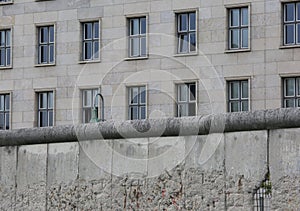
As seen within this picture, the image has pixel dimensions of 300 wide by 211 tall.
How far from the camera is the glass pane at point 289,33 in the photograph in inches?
1779

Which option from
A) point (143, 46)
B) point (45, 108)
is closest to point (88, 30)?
point (143, 46)

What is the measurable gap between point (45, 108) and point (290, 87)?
37.7 feet

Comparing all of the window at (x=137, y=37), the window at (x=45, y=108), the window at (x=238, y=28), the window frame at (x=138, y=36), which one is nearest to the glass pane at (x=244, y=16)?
the window at (x=238, y=28)

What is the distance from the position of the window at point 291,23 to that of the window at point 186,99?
4405 millimetres

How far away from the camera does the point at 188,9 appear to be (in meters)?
47.2

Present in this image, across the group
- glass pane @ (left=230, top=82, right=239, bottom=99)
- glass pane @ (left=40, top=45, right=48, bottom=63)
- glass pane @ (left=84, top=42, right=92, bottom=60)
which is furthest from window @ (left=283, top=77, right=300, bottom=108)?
glass pane @ (left=40, top=45, right=48, bottom=63)

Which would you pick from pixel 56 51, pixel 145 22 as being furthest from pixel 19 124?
pixel 145 22

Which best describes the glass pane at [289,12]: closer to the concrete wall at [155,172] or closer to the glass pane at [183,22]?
the glass pane at [183,22]

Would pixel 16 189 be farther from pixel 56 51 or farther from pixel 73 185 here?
pixel 56 51

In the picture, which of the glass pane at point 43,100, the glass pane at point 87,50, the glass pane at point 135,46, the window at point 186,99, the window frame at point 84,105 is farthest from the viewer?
the glass pane at point 43,100

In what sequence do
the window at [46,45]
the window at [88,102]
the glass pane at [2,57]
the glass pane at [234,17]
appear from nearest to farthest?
1. the glass pane at [234,17]
2. the window at [88,102]
3. the window at [46,45]
4. the glass pane at [2,57]

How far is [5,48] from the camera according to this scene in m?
52.6

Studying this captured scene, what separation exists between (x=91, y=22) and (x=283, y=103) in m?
9.81

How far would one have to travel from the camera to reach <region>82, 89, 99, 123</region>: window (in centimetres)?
4938
